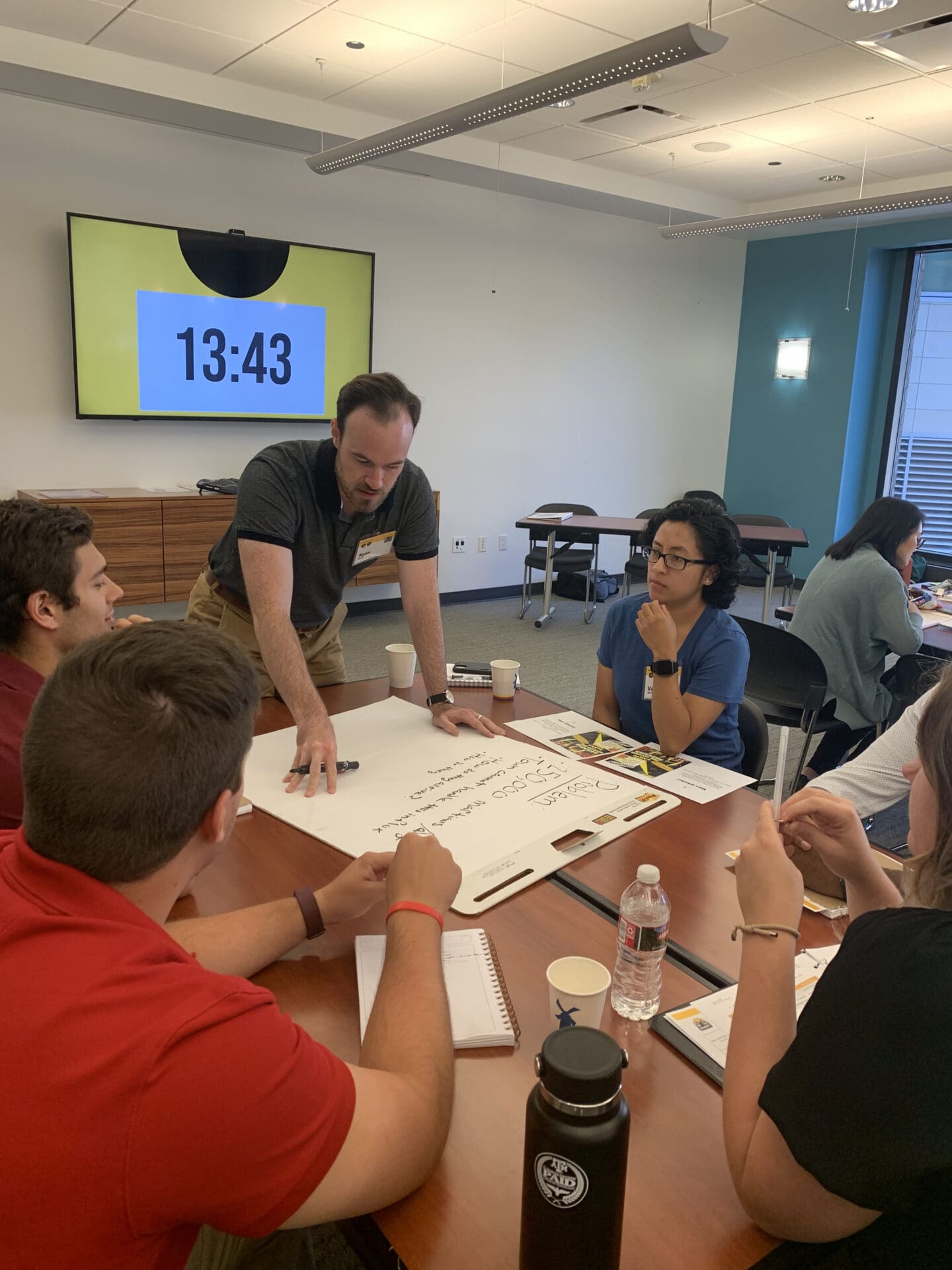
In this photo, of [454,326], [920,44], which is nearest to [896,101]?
[920,44]

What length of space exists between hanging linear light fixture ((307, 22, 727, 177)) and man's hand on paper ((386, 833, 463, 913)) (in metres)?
2.72

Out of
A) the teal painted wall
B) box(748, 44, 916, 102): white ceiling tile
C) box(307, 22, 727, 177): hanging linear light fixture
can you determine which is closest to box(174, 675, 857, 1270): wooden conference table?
box(307, 22, 727, 177): hanging linear light fixture

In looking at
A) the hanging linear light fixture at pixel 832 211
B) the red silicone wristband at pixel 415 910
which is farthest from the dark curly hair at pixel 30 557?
the hanging linear light fixture at pixel 832 211

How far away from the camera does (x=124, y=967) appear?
740 millimetres

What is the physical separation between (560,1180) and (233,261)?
5588 mm

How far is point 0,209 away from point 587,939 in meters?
5.04

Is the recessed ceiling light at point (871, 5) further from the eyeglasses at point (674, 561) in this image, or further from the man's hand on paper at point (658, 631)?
the man's hand on paper at point (658, 631)

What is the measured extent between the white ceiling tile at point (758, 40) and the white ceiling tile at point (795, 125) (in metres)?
0.79

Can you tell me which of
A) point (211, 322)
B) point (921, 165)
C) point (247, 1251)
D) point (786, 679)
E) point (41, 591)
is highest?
point (921, 165)

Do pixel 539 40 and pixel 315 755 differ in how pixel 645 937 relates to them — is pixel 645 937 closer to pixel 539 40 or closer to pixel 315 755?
pixel 315 755

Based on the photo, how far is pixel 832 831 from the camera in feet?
4.03

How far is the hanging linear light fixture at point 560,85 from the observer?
9.33 feet

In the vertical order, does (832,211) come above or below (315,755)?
above

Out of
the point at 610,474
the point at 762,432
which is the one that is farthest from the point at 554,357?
the point at 762,432
